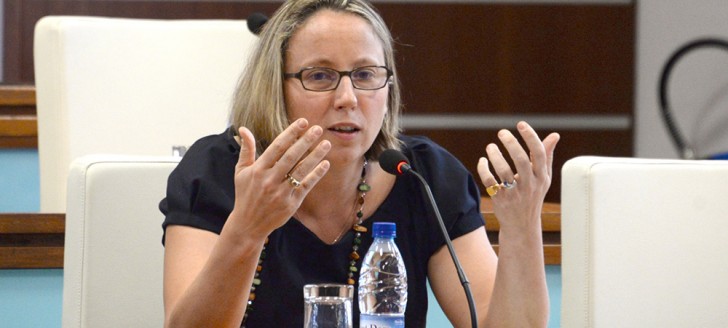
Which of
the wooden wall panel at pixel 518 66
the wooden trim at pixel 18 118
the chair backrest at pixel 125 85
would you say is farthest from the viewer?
the wooden wall panel at pixel 518 66

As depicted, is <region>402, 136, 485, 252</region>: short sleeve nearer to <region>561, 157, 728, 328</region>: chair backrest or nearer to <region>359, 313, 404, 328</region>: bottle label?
<region>561, 157, 728, 328</region>: chair backrest

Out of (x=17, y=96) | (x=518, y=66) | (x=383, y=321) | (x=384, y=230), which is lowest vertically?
(x=383, y=321)

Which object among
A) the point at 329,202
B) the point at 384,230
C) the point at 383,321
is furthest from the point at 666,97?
the point at 383,321

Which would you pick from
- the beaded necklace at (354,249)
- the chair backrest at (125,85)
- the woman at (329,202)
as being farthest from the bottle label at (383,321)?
the chair backrest at (125,85)

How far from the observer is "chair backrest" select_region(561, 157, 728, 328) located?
1.74 m

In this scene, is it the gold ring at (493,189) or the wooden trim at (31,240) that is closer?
the gold ring at (493,189)

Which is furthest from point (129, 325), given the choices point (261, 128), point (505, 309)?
point (505, 309)

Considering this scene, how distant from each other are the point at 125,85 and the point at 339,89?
1.15 meters

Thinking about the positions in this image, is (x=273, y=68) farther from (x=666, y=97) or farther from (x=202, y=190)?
(x=666, y=97)

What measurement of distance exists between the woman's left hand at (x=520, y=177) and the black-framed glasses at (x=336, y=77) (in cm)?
29

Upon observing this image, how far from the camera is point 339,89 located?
5.32ft

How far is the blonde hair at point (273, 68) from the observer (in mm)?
1693

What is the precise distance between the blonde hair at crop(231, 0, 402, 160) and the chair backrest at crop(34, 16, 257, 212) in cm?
88

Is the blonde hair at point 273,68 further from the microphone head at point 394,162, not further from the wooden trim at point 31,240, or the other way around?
the wooden trim at point 31,240
